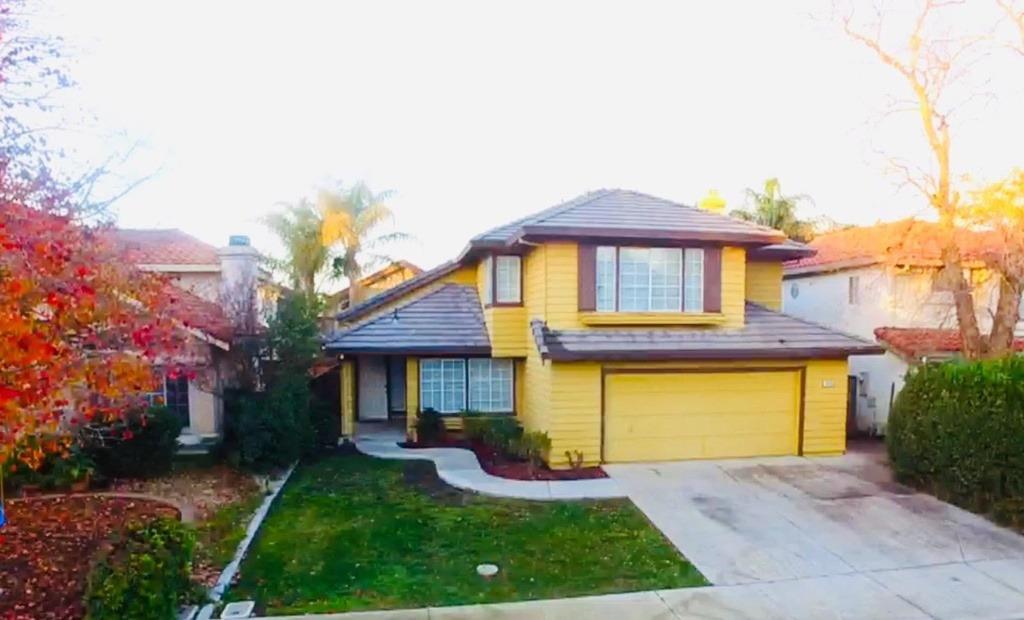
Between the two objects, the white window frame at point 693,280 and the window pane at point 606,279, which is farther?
the white window frame at point 693,280

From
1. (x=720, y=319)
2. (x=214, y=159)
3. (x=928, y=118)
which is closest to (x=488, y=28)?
(x=214, y=159)

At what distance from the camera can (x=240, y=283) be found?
13812 mm

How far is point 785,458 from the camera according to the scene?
13.6 metres

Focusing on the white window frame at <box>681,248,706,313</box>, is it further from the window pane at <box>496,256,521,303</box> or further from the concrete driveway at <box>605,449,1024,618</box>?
the window pane at <box>496,256,521,303</box>

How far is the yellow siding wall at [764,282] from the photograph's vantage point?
55.1 feet

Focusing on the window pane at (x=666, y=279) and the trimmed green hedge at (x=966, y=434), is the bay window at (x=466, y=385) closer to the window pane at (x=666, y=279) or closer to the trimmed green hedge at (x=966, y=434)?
the window pane at (x=666, y=279)

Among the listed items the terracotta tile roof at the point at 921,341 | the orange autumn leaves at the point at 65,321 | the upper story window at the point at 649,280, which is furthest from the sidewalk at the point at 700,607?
the terracotta tile roof at the point at 921,341

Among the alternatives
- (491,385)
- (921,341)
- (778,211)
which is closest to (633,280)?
(491,385)

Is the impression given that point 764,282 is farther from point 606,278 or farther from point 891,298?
point 606,278

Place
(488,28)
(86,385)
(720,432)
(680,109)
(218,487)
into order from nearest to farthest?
(86,385) → (218,487) → (720,432) → (488,28) → (680,109)

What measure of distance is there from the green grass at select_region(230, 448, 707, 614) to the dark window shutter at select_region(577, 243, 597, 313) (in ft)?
14.1

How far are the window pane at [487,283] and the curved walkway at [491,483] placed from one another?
3.86 meters

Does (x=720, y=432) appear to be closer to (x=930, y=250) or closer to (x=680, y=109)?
(x=930, y=250)

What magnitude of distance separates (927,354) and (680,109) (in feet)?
31.9
